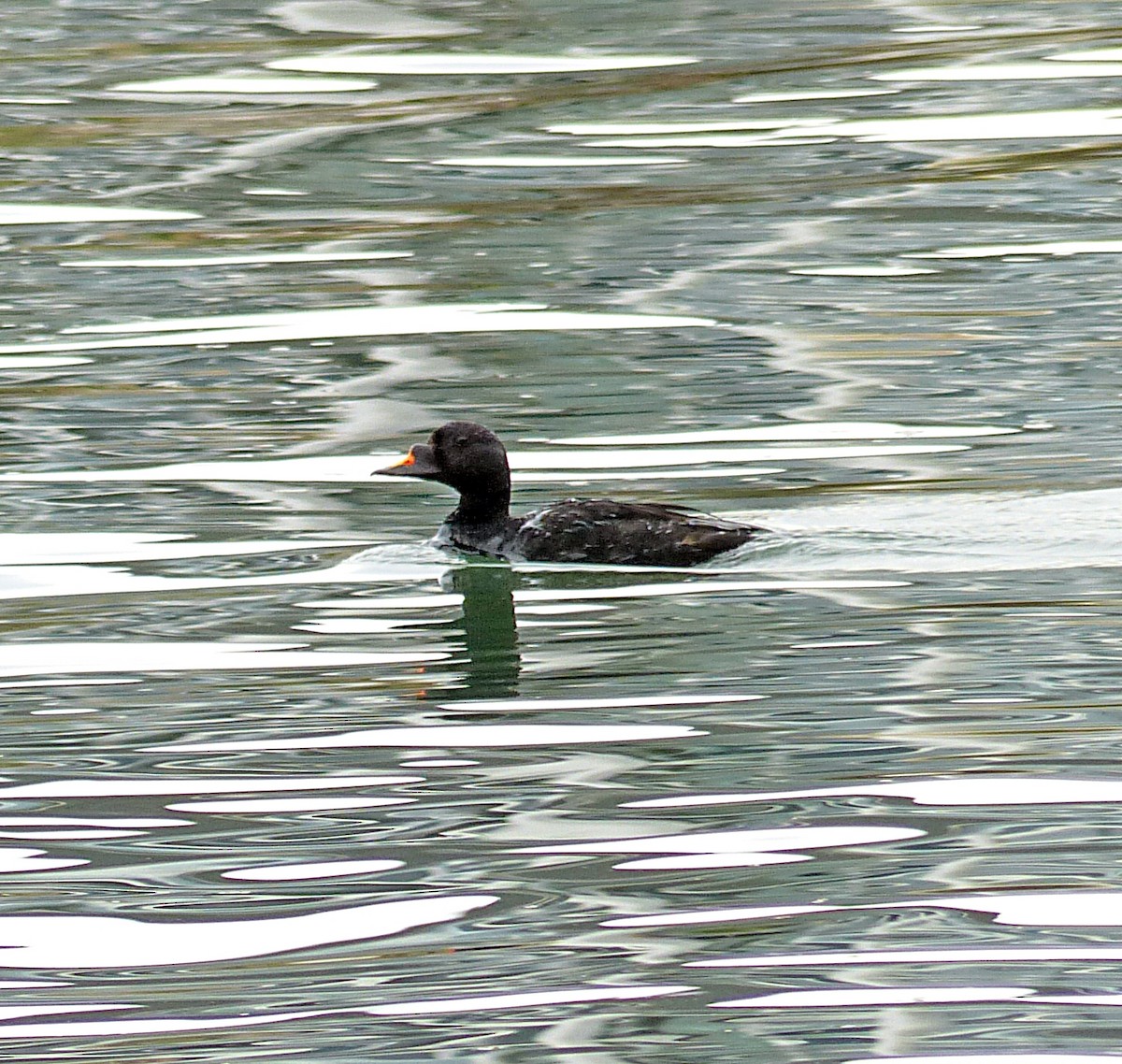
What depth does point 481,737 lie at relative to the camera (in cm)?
805

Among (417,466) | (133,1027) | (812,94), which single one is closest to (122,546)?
(417,466)

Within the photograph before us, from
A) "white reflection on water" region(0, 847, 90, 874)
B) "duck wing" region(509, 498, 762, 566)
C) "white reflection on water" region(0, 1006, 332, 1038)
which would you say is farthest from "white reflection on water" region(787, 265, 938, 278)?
"white reflection on water" region(0, 1006, 332, 1038)

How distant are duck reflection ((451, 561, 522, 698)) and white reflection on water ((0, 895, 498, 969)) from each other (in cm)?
237

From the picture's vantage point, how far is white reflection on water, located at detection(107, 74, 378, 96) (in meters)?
22.4

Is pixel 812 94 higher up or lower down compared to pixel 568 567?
higher up

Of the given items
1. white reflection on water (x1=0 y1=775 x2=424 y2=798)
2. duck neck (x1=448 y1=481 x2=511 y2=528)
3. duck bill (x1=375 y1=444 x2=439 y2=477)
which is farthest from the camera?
duck bill (x1=375 y1=444 x2=439 y2=477)

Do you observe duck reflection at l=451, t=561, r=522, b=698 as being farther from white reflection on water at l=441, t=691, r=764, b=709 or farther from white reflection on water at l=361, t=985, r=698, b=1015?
white reflection on water at l=361, t=985, r=698, b=1015

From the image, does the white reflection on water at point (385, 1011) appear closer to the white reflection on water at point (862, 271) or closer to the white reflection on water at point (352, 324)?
the white reflection on water at point (352, 324)

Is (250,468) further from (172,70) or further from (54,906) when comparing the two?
(172,70)

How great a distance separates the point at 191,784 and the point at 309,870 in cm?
99

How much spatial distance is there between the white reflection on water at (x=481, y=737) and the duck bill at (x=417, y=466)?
3328 mm

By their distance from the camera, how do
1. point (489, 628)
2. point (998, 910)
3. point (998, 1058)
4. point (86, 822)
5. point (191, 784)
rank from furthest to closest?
1. point (489, 628)
2. point (191, 784)
3. point (86, 822)
4. point (998, 910)
5. point (998, 1058)

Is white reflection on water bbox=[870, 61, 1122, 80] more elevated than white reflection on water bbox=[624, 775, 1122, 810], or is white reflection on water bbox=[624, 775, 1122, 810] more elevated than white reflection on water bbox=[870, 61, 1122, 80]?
white reflection on water bbox=[870, 61, 1122, 80]

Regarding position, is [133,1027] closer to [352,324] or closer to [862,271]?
[352,324]
